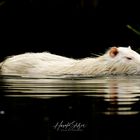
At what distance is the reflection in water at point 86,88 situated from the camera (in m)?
7.61

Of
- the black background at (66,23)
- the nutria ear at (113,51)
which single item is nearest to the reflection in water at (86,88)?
the nutria ear at (113,51)

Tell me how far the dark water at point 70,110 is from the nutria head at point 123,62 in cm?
110

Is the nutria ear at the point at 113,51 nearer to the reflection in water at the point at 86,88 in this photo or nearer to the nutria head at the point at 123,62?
the nutria head at the point at 123,62

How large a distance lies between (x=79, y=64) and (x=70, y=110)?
5.20 m

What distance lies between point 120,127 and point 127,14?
20.8 meters

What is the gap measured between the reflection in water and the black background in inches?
377

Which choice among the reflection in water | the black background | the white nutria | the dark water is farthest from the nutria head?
the black background

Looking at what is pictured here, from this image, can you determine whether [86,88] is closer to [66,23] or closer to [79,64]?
[79,64]

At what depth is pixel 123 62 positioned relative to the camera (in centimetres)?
1169

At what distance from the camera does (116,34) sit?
78.3ft

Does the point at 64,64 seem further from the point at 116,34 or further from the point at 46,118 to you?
the point at 116,34

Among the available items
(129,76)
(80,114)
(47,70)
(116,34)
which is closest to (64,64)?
(47,70)

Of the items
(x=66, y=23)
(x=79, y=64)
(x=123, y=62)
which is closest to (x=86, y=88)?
(x=123, y=62)

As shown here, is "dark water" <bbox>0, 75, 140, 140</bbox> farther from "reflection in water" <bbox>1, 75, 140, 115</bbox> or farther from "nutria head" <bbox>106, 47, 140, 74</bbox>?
"nutria head" <bbox>106, 47, 140, 74</bbox>
